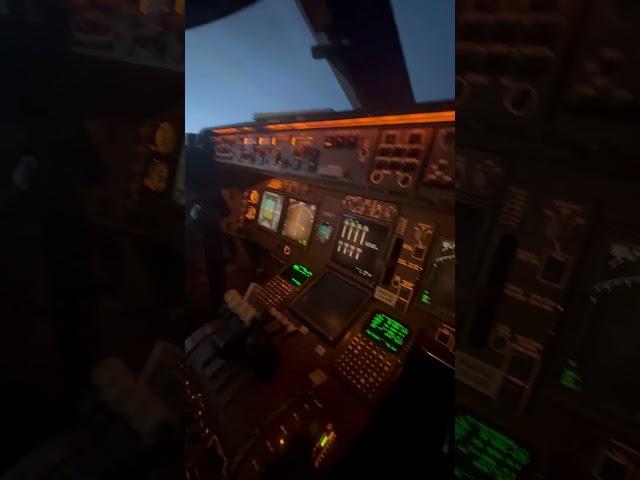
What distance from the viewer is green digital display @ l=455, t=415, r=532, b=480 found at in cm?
64

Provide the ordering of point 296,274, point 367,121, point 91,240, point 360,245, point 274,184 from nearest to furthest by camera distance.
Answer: point 91,240
point 367,121
point 274,184
point 296,274
point 360,245

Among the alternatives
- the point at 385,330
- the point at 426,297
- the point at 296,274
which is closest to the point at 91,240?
the point at 296,274

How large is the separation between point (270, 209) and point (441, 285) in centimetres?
38

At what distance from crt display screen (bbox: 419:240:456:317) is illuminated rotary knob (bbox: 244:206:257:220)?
36 cm

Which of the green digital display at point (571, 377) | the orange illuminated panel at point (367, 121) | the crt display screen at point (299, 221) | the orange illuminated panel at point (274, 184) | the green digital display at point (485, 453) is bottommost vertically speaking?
the green digital display at point (485, 453)

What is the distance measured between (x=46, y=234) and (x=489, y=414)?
0.73 m

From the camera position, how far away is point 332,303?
841mm

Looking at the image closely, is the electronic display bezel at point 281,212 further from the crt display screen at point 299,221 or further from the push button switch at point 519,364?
the push button switch at point 519,364

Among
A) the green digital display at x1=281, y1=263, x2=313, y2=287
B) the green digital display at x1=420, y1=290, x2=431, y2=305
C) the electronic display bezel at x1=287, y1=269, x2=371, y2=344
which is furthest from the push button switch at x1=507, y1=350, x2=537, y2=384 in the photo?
the green digital display at x1=281, y1=263, x2=313, y2=287

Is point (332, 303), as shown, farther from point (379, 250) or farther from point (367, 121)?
point (367, 121)

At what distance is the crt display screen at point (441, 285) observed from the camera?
620 mm

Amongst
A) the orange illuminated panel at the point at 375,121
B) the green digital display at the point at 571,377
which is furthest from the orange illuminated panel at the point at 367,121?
the green digital display at the point at 571,377

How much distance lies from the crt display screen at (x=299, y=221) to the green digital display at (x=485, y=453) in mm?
476

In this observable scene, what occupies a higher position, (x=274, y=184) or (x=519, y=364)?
(x=274, y=184)
